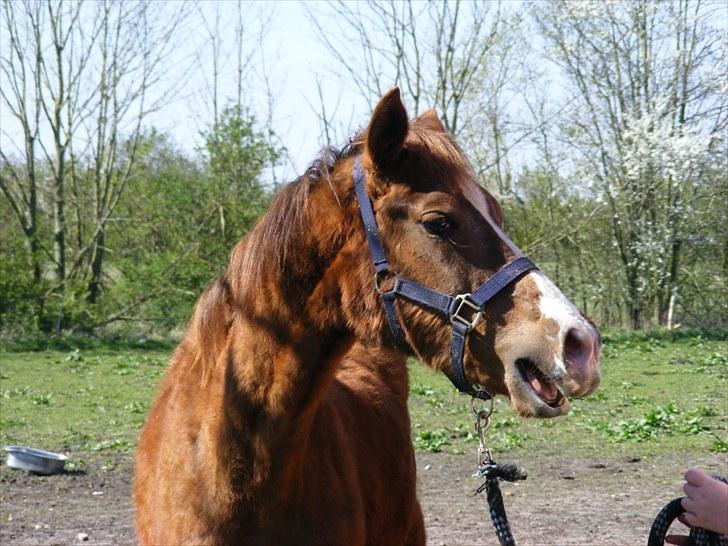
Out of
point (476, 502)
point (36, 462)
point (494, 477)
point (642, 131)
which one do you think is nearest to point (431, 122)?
point (494, 477)

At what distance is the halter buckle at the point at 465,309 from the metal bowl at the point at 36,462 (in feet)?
20.5

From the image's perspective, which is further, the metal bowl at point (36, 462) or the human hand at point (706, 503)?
the metal bowl at point (36, 462)

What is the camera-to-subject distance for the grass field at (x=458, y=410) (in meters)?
9.29

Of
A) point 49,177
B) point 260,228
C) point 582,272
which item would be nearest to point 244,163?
point 49,177

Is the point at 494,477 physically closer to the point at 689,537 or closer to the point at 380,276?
the point at 689,537

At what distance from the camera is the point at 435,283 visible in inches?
104

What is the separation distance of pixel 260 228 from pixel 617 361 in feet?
46.7

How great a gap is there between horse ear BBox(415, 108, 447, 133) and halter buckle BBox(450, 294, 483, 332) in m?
0.67

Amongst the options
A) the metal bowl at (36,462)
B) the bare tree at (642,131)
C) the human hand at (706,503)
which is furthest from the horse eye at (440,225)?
the bare tree at (642,131)

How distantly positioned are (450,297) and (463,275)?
0.08m

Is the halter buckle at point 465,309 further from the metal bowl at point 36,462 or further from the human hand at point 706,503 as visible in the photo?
the metal bowl at point 36,462

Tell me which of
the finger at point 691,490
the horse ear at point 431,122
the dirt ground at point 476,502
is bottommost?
the dirt ground at point 476,502

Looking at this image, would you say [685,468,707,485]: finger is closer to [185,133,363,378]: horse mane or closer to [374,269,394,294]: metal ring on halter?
[374,269,394,294]: metal ring on halter

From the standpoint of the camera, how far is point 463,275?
103 inches
